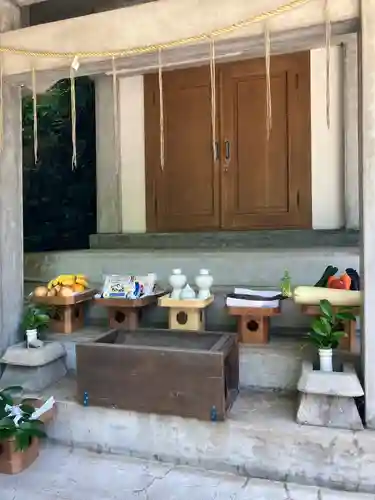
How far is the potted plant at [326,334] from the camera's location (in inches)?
64.9

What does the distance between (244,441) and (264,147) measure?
7.58ft

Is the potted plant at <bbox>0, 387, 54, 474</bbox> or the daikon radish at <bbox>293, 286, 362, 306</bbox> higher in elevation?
the daikon radish at <bbox>293, 286, 362, 306</bbox>

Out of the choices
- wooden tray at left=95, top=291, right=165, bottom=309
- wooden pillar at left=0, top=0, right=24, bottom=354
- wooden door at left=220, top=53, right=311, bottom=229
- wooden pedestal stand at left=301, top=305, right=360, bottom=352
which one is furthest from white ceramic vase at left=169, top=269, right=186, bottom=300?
wooden door at left=220, top=53, right=311, bottom=229

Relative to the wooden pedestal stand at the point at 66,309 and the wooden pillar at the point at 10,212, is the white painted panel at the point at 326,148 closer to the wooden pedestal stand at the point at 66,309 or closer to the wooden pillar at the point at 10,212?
the wooden pedestal stand at the point at 66,309

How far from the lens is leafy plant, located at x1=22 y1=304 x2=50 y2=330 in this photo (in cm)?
213

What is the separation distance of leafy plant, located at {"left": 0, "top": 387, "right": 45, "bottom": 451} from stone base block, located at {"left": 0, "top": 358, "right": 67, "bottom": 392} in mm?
186

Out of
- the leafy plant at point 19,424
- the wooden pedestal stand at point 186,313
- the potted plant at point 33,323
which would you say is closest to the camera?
the leafy plant at point 19,424

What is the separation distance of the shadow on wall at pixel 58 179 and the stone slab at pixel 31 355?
8.53ft

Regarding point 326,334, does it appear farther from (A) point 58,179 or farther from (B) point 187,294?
(A) point 58,179

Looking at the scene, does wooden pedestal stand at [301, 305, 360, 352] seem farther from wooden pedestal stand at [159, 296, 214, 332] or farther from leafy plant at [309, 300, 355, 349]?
wooden pedestal stand at [159, 296, 214, 332]

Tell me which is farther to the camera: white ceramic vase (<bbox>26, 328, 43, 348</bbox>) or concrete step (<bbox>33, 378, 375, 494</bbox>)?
white ceramic vase (<bbox>26, 328, 43, 348</bbox>)

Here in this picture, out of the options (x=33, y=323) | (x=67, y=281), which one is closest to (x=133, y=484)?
(x=33, y=323)

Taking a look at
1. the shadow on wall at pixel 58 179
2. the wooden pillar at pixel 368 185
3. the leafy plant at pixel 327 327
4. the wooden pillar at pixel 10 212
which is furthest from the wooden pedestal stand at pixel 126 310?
the shadow on wall at pixel 58 179

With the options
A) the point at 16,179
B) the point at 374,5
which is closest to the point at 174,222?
the point at 16,179
